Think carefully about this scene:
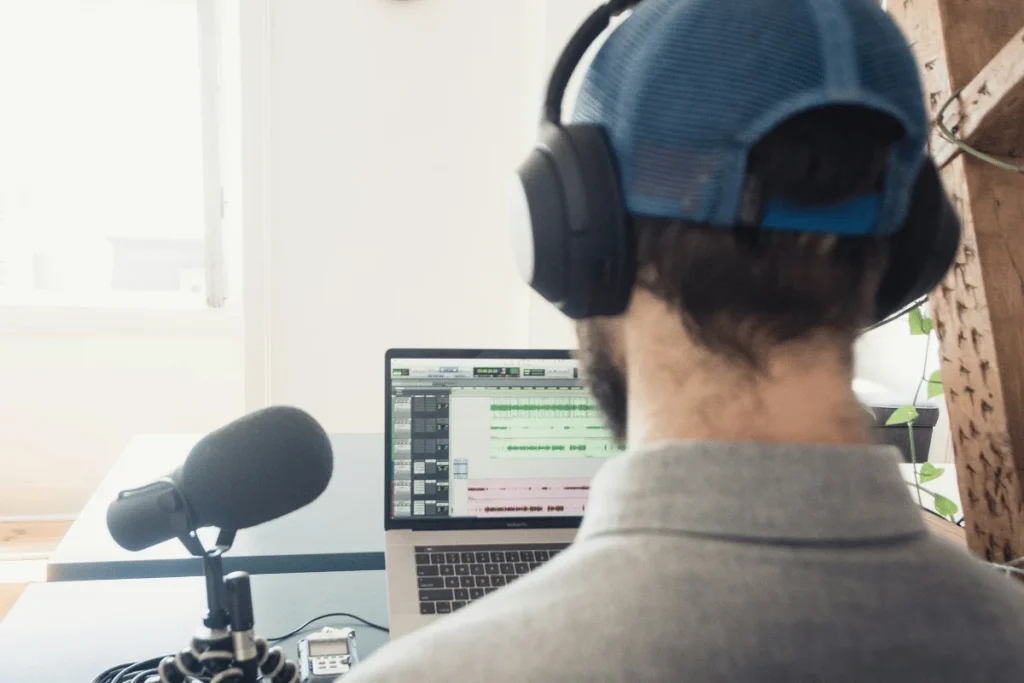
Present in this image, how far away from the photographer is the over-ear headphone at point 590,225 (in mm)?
533

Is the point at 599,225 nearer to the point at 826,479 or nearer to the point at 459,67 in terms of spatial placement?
the point at 826,479

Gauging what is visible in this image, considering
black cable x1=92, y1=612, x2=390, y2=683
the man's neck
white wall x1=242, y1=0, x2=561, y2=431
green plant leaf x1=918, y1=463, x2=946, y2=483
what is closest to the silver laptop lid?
black cable x1=92, y1=612, x2=390, y2=683

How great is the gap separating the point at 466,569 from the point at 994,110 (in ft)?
2.75

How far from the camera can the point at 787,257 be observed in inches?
19.5

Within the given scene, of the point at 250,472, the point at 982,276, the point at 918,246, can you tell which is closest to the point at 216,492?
the point at 250,472

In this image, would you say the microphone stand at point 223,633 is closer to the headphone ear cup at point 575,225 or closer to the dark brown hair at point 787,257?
the headphone ear cup at point 575,225

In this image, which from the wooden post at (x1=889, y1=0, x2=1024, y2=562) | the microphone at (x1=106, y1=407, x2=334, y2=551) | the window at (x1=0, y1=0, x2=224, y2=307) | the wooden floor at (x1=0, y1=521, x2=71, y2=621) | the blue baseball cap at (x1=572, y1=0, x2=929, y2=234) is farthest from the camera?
the window at (x1=0, y1=0, x2=224, y2=307)

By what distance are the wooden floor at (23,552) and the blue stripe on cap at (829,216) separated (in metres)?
2.77

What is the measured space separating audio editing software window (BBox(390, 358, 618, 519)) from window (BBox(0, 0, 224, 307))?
2246mm

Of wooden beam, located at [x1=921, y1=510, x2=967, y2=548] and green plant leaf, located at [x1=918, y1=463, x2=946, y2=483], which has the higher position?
green plant leaf, located at [x1=918, y1=463, x2=946, y2=483]

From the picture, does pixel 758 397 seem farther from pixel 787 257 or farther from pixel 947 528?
pixel 947 528

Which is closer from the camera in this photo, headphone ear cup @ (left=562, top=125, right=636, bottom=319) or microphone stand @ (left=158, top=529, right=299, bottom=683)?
headphone ear cup @ (left=562, top=125, right=636, bottom=319)

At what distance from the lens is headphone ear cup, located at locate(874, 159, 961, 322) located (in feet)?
1.87

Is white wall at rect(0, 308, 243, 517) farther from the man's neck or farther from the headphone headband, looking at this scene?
the man's neck
